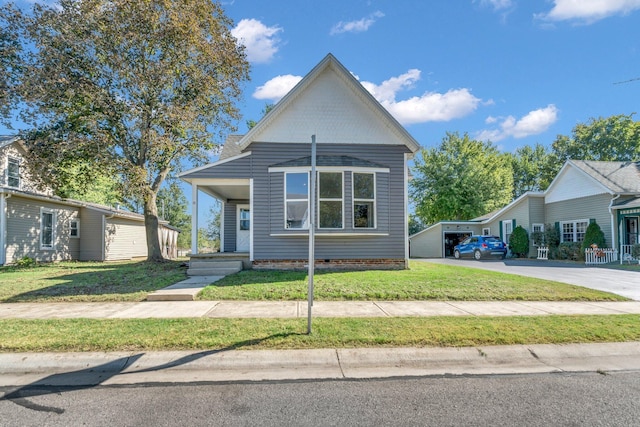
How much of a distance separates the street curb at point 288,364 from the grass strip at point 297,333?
0.18 meters

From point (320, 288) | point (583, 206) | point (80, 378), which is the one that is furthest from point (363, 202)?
point (583, 206)

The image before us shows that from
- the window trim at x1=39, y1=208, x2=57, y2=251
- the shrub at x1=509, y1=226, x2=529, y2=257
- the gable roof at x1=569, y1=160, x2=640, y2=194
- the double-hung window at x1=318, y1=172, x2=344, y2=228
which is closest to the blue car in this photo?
the shrub at x1=509, y1=226, x2=529, y2=257

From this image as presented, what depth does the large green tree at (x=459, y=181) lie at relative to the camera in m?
33.1

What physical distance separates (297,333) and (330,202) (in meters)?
6.81

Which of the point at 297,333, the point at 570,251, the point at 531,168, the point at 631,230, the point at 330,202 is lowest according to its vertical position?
the point at 297,333

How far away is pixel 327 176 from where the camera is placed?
11664mm

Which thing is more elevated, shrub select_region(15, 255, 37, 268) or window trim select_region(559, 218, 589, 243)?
window trim select_region(559, 218, 589, 243)

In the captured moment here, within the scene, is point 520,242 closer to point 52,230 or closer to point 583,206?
point 583,206

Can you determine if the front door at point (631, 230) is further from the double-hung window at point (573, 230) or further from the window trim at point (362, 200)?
the window trim at point (362, 200)

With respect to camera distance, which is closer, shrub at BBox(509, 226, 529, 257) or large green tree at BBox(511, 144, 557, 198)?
shrub at BBox(509, 226, 529, 257)

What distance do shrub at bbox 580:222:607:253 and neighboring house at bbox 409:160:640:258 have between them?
0.26 m

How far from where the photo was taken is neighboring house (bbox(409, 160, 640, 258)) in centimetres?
1770

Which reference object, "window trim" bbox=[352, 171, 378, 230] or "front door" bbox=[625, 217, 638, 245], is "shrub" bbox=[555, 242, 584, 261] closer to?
"front door" bbox=[625, 217, 638, 245]

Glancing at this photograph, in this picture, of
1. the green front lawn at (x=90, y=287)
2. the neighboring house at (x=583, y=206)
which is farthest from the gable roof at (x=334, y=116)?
the neighboring house at (x=583, y=206)
